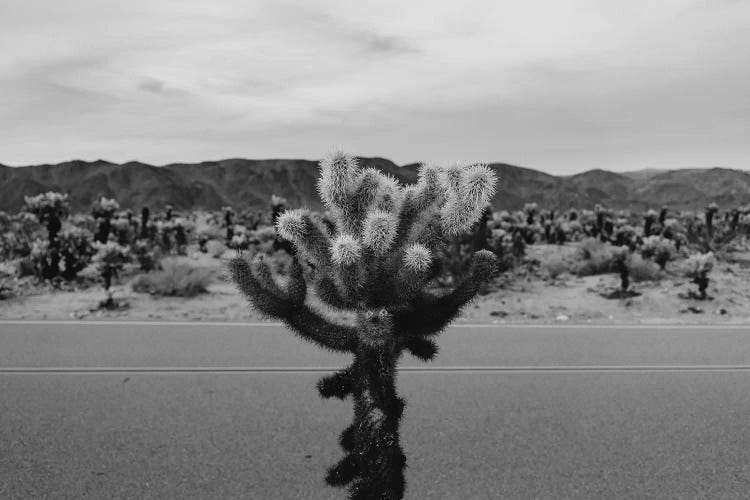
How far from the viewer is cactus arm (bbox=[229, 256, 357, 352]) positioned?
3727 millimetres

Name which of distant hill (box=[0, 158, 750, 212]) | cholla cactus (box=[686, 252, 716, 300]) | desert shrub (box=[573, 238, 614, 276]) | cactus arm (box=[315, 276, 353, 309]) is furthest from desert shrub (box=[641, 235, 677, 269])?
distant hill (box=[0, 158, 750, 212])

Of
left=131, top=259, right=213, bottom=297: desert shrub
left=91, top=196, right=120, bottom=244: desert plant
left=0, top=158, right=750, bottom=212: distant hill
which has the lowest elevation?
left=131, top=259, right=213, bottom=297: desert shrub

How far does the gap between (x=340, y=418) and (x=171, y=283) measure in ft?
26.2

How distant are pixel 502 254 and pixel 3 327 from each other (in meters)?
10.2

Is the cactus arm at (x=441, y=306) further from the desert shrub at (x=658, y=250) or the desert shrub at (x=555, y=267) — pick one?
the desert shrub at (x=658, y=250)

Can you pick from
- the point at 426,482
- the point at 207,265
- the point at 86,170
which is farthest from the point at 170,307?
the point at 86,170

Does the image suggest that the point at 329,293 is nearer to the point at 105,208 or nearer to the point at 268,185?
the point at 105,208

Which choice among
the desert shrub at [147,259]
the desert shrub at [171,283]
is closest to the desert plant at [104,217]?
the desert shrub at [147,259]

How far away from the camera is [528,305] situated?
41.2 feet

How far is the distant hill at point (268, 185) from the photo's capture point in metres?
75.6

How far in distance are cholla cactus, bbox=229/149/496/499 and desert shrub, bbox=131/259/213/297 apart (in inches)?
364

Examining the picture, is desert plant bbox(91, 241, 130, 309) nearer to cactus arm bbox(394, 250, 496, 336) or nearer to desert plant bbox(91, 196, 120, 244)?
desert plant bbox(91, 196, 120, 244)

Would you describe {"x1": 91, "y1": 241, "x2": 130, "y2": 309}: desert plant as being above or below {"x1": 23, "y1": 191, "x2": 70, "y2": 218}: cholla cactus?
below

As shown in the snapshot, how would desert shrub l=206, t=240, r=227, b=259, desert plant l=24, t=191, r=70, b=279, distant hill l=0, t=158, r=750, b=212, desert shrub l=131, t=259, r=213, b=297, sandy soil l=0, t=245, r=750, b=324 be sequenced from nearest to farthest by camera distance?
1. sandy soil l=0, t=245, r=750, b=324
2. desert shrub l=131, t=259, r=213, b=297
3. desert plant l=24, t=191, r=70, b=279
4. desert shrub l=206, t=240, r=227, b=259
5. distant hill l=0, t=158, r=750, b=212
